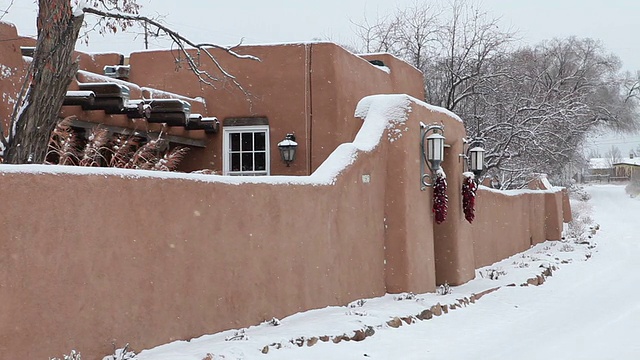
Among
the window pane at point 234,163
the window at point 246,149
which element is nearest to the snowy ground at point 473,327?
the window at point 246,149

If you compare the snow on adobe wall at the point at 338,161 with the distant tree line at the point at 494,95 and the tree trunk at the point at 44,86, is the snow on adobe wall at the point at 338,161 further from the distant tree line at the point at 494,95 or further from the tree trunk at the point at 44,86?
the distant tree line at the point at 494,95

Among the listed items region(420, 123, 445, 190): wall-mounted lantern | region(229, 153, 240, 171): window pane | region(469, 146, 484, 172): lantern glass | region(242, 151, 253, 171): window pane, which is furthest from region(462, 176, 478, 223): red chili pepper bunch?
region(229, 153, 240, 171): window pane

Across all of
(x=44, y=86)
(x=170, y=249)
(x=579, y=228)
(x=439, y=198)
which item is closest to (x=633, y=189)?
(x=579, y=228)

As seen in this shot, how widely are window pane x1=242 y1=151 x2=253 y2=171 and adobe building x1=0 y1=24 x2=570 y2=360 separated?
45mm

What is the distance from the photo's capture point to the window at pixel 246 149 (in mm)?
15633

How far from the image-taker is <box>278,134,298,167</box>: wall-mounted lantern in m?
15.0

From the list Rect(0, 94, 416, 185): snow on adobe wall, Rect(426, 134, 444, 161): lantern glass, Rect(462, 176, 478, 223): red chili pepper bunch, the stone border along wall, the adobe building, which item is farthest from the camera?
Rect(462, 176, 478, 223): red chili pepper bunch

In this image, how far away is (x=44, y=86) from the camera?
324 inches

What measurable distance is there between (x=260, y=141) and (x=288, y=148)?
888 mm

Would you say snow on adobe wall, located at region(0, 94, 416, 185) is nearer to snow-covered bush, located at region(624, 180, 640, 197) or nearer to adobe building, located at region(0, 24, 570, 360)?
adobe building, located at region(0, 24, 570, 360)

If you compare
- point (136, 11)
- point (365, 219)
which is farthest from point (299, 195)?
point (136, 11)

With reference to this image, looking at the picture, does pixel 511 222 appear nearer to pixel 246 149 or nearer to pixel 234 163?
pixel 246 149

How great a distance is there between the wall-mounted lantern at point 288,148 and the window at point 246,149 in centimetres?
52

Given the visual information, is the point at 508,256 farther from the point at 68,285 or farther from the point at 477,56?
the point at 68,285
